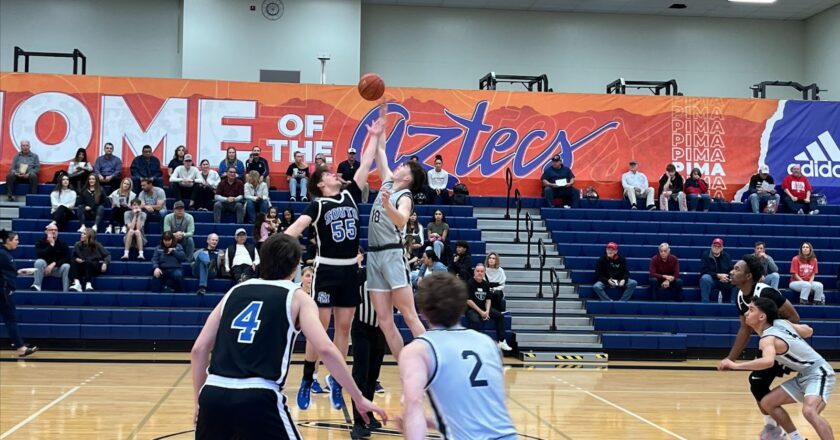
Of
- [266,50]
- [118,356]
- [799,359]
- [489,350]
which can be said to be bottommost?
[118,356]

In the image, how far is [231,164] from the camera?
1831 cm

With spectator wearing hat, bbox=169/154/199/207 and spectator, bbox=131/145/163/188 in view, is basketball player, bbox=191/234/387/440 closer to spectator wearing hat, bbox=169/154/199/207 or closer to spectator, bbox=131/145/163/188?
spectator wearing hat, bbox=169/154/199/207

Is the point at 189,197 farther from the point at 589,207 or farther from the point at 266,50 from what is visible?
the point at 589,207

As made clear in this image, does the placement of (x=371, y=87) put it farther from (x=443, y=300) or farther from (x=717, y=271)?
(x=717, y=271)

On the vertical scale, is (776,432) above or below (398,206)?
below

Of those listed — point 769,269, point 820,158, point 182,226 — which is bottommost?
point 769,269

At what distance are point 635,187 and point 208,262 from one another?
9.79 m

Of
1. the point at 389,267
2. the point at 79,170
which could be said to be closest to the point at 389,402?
the point at 389,267

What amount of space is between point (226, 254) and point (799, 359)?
10.6 m

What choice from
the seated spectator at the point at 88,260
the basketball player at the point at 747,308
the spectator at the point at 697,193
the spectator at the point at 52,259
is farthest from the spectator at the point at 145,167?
the basketball player at the point at 747,308

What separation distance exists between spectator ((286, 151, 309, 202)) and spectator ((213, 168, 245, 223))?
114 cm

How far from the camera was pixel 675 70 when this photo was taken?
83.5 feet

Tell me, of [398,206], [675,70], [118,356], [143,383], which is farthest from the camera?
[675,70]

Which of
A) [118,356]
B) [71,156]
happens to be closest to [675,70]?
[71,156]
